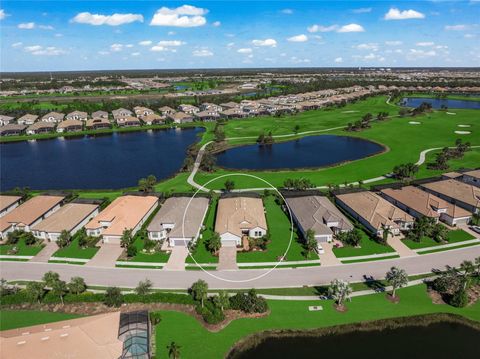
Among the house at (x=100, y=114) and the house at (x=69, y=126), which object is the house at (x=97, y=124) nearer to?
the house at (x=69, y=126)

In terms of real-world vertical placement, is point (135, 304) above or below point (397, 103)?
below

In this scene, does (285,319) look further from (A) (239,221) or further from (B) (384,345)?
(A) (239,221)

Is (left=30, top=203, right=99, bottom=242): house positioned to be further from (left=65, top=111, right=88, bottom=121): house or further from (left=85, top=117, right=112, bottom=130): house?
(left=65, top=111, right=88, bottom=121): house

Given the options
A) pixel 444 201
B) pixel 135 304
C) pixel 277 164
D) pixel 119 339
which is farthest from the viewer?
pixel 277 164

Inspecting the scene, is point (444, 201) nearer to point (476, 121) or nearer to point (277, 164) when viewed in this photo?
point (277, 164)

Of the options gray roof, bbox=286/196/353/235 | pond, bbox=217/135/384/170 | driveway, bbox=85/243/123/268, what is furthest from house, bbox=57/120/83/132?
gray roof, bbox=286/196/353/235

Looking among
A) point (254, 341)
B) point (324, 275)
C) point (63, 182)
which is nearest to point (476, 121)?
point (324, 275)

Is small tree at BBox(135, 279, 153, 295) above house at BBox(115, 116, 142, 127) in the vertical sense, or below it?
below

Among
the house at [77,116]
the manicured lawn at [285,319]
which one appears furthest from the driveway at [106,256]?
the house at [77,116]
